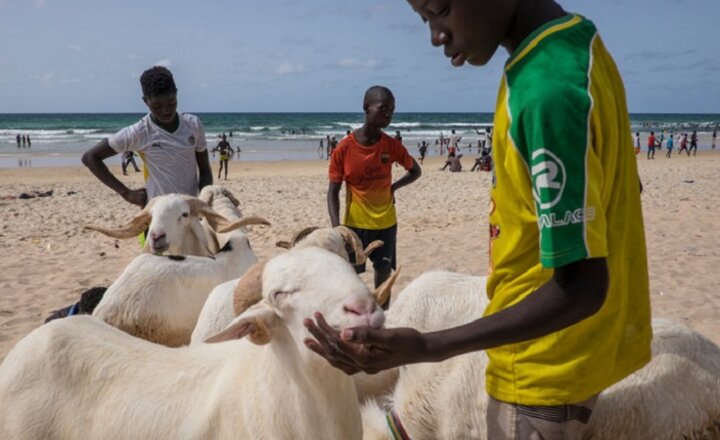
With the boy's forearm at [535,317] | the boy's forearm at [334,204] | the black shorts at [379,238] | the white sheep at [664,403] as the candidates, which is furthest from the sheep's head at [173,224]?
the boy's forearm at [535,317]

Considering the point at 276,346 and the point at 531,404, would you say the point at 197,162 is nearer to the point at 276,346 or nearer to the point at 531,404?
the point at 276,346

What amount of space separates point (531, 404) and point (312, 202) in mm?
15843

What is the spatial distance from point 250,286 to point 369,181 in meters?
3.28

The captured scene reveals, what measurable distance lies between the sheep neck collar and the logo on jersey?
1.94 m

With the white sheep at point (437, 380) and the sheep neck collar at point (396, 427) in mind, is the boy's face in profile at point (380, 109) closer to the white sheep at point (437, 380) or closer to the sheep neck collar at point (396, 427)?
the white sheep at point (437, 380)

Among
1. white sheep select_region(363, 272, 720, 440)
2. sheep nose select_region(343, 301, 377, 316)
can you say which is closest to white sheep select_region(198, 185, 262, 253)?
white sheep select_region(363, 272, 720, 440)

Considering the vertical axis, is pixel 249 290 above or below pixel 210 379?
above

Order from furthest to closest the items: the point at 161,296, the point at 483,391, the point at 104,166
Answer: the point at 104,166, the point at 161,296, the point at 483,391

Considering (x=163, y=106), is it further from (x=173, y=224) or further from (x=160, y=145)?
(x=173, y=224)

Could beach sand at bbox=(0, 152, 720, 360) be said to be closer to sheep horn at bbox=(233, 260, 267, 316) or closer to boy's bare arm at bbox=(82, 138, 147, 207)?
boy's bare arm at bbox=(82, 138, 147, 207)

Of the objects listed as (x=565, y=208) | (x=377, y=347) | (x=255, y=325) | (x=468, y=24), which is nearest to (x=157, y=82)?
(x=255, y=325)

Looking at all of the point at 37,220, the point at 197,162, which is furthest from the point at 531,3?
the point at 37,220

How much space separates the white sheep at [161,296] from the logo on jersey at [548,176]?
3.15 meters

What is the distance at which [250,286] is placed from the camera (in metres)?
2.45
